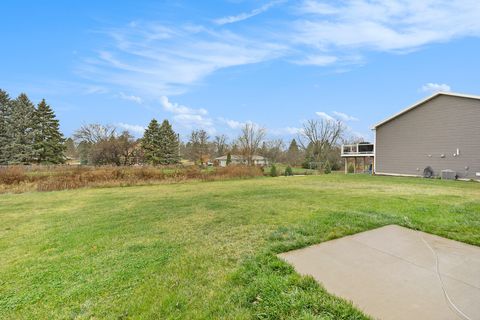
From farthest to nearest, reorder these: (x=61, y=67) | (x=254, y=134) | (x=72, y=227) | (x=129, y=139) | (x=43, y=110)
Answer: (x=254, y=134), (x=129, y=139), (x=43, y=110), (x=61, y=67), (x=72, y=227)

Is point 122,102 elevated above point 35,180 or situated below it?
above

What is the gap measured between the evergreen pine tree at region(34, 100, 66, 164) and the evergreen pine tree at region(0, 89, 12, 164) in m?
2.38

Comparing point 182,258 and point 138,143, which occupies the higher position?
point 138,143

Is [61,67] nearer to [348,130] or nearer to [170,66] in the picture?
[170,66]

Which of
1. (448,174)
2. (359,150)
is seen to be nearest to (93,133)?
(359,150)

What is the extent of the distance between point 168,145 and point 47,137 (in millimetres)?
14112

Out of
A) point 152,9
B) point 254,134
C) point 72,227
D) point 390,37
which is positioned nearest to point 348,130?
point 254,134

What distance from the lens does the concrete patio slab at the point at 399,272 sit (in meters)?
1.78

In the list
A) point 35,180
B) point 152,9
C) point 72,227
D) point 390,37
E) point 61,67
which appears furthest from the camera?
point 35,180

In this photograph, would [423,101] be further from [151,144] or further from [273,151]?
[151,144]

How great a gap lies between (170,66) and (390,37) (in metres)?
10.0

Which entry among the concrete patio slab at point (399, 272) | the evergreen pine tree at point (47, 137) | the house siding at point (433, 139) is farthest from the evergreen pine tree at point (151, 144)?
the concrete patio slab at point (399, 272)

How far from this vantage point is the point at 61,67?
39.0 feet

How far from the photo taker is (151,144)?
113 feet
